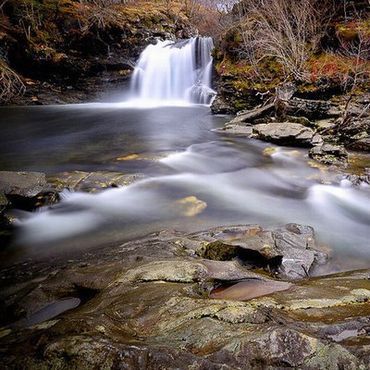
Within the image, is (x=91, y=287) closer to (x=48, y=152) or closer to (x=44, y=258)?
(x=44, y=258)

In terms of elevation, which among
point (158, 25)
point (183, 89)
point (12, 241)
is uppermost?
point (158, 25)

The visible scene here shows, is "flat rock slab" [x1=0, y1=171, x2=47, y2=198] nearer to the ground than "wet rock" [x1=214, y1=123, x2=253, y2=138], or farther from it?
nearer to the ground

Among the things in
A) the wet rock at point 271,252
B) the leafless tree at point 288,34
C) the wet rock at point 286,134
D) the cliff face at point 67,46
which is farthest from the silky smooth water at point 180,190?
the cliff face at point 67,46

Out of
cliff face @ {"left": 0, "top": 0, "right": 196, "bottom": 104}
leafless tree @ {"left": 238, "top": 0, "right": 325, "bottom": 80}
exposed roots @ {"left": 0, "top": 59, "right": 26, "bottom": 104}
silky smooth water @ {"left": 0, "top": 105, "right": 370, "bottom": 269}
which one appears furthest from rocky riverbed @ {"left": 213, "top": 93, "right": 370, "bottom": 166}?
cliff face @ {"left": 0, "top": 0, "right": 196, "bottom": 104}

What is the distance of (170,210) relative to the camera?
19.0 ft

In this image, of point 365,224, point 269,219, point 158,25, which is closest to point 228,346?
point 269,219

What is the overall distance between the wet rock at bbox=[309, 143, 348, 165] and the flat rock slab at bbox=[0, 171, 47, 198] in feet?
19.9

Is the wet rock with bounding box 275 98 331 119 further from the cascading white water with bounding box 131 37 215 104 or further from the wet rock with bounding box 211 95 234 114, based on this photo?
the cascading white water with bounding box 131 37 215 104

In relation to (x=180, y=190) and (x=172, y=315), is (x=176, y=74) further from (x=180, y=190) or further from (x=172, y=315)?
(x=172, y=315)

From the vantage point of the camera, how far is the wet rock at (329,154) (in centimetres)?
785

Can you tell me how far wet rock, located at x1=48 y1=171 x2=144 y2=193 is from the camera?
6.36 meters

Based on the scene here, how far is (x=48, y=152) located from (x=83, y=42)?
12760 mm

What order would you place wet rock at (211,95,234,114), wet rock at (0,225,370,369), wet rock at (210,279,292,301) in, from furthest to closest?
1. wet rock at (211,95,234,114)
2. wet rock at (210,279,292,301)
3. wet rock at (0,225,370,369)

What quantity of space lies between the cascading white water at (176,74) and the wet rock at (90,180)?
1111cm
